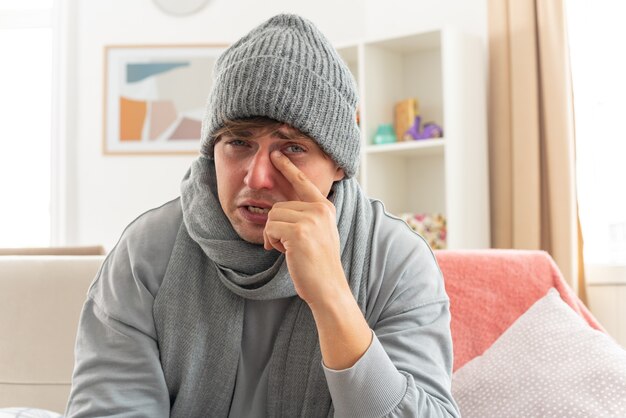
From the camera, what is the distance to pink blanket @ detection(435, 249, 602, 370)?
1.92 m

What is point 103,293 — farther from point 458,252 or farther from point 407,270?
point 458,252

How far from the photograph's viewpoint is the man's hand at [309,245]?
1127 mm

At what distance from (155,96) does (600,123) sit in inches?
105

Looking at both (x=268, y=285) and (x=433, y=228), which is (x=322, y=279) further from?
(x=433, y=228)

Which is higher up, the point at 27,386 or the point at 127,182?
the point at 127,182

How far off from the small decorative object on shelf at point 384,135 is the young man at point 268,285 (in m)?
2.52

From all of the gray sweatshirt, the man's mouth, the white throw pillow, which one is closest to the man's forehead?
the man's mouth

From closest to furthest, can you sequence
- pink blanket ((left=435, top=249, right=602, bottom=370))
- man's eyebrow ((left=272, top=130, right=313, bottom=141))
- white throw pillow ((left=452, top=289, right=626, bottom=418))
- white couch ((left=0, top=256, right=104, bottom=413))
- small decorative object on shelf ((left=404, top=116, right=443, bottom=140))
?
man's eyebrow ((left=272, top=130, right=313, bottom=141)) → white throw pillow ((left=452, top=289, right=626, bottom=418)) → pink blanket ((left=435, top=249, right=602, bottom=370)) → white couch ((left=0, top=256, right=104, bottom=413)) → small decorative object on shelf ((left=404, top=116, right=443, bottom=140))

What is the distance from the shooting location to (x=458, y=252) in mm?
2025

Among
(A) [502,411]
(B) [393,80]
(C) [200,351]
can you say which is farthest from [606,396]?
(B) [393,80]

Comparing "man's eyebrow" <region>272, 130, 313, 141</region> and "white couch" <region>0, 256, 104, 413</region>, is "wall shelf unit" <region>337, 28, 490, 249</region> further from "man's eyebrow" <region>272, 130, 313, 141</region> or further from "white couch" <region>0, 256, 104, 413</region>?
"man's eyebrow" <region>272, 130, 313, 141</region>

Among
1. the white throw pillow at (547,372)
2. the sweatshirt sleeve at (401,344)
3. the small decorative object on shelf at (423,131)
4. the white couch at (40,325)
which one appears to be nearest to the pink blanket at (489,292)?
the white throw pillow at (547,372)

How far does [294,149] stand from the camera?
4.12 feet

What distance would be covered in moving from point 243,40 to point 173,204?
0.33 m
